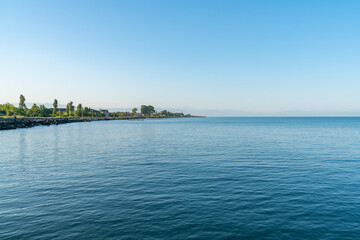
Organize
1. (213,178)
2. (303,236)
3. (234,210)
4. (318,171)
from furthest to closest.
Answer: (318,171), (213,178), (234,210), (303,236)

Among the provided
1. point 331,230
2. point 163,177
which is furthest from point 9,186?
point 331,230

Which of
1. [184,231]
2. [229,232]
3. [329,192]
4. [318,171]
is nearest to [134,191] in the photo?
[184,231]

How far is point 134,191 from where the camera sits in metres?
21.4

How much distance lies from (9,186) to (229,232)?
69.9 feet

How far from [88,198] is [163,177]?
8860 millimetres

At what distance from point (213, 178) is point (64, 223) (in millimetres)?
15483

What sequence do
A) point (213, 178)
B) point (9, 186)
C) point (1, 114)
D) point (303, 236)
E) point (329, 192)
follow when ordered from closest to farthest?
point (303, 236), point (329, 192), point (9, 186), point (213, 178), point (1, 114)

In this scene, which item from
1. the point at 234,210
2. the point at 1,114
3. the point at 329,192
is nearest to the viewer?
the point at 234,210

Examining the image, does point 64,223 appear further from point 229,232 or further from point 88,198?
point 229,232

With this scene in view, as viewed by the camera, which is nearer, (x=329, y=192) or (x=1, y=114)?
(x=329, y=192)

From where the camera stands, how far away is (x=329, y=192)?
21.3m

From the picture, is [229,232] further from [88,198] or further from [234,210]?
[88,198]

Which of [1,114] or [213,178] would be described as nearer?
[213,178]

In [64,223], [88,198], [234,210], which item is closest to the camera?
[64,223]
